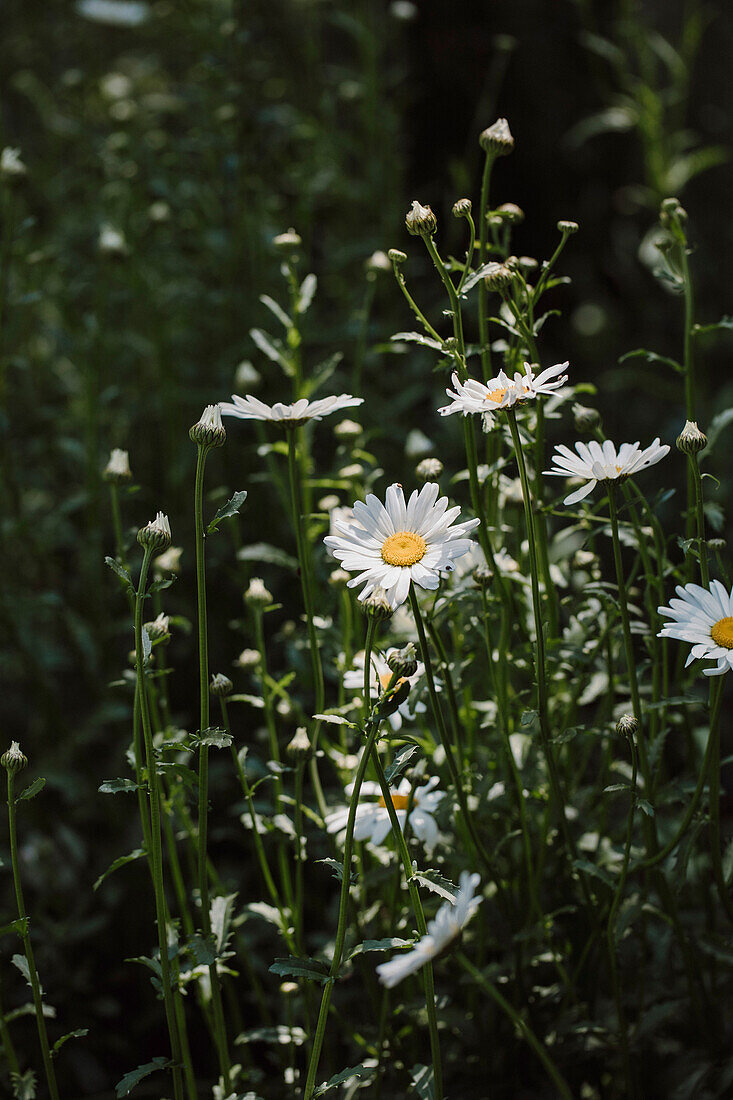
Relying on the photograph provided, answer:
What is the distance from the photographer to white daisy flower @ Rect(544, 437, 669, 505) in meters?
0.73

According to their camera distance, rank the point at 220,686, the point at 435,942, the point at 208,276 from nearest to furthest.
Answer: the point at 435,942 → the point at 220,686 → the point at 208,276

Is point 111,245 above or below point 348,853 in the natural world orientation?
above

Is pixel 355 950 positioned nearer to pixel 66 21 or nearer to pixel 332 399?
pixel 332 399

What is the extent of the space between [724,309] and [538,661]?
226 cm

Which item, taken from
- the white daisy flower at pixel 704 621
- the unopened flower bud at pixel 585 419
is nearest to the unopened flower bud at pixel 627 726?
the white daisy flower at pixel 704 621

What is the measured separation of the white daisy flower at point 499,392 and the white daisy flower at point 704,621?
0.19 metres

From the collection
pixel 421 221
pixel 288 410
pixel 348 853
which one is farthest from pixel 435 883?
pixel 421 221

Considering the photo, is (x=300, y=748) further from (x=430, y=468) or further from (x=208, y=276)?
(x=208, y=276)

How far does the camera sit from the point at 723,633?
0.75 m

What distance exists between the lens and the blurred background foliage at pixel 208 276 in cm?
146

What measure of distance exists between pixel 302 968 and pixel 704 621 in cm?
41

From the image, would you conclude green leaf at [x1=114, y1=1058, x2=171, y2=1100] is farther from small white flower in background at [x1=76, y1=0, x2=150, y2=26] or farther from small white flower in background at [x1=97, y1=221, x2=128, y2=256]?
small white flower in background at [x1=76, y1=0, x2=150, y2=26]

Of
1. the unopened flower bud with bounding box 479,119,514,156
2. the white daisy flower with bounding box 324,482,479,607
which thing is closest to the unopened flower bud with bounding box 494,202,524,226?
the unopened flower bud with bounding box 479,119,514,156

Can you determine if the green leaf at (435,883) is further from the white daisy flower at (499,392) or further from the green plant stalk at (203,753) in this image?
the white daisy flower at (499,392)
